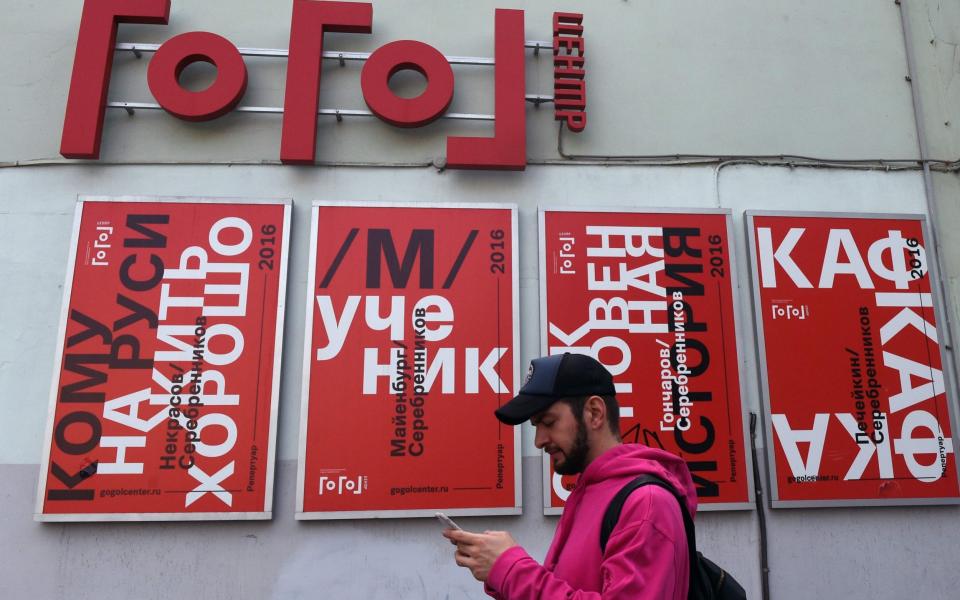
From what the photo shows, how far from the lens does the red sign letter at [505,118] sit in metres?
4.25

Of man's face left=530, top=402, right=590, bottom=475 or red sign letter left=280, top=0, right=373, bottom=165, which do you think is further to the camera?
red sign letter left=280, top=0, right=373, bottom=165

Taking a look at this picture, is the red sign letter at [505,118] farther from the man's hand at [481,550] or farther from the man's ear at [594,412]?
the man's hand at [481,550]

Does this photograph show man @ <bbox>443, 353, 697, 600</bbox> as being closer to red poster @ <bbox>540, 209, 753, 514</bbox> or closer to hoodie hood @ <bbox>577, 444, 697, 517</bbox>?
hoodie hood @ <bbox>577, 444, 697, 517</bbox>

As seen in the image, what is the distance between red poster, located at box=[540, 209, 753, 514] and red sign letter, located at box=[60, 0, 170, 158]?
2903 mm

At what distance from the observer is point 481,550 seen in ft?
5.55

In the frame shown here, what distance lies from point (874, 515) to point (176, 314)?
14.6 ft

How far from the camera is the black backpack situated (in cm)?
159

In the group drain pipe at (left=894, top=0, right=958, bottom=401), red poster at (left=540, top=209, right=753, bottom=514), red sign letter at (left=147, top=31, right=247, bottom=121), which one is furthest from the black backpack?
red sign letter at (left=147, top=31, right=247, bottom=121)

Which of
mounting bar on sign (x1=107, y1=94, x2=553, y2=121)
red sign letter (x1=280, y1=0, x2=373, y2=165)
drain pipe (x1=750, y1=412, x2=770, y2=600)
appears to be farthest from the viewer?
mounting bar on sign (x1=107, y1=94, x2=553, y2=121)

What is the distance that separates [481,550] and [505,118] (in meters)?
3.24

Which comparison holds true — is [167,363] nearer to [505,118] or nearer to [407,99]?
[407,99]

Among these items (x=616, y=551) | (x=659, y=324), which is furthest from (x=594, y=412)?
(x=659, y=324)

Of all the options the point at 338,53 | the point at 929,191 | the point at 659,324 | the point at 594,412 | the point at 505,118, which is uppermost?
the point at 338,53

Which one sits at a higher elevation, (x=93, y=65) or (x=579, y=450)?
(x=93, y=65)
